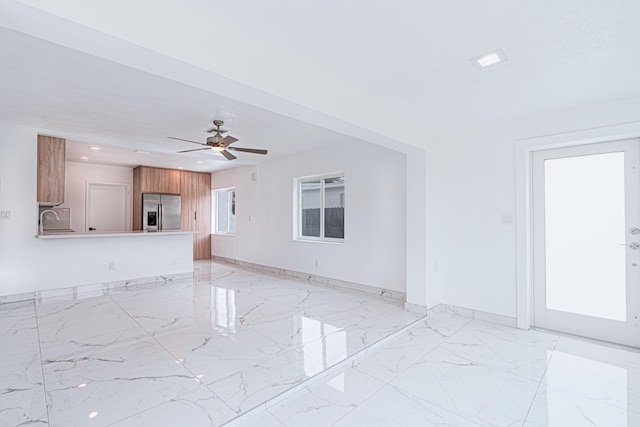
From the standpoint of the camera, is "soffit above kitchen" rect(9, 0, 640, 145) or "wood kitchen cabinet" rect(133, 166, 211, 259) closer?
"soffit above kitchen" rect(9, 0, 640, 145)

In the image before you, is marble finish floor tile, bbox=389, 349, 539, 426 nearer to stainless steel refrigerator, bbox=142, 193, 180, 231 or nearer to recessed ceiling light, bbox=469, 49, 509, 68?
recessed ceiling light, bbox=469, 49, 509, 68

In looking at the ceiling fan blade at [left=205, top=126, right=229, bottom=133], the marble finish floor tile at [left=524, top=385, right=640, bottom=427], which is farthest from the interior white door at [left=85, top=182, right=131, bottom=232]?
the marble finish floor tile at [left=524, top=385, right=640, bottom=427]

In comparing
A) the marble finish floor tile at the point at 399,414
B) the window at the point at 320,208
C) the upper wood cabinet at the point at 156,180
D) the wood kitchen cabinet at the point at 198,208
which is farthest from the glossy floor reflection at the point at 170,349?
the wood kitchen cabinet at the point at 198,208

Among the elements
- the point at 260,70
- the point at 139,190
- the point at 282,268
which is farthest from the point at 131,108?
the point at 139,190

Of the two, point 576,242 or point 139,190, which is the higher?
point 139,190

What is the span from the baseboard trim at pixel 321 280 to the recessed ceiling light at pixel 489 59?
3063 millimetres

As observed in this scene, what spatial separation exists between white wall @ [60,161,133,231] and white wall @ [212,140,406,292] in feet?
11.1

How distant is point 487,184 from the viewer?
379 centimetres

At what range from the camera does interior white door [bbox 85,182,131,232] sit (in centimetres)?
741

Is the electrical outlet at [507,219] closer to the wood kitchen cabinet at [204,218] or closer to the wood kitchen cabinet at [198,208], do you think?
the wood kitchen cabinet at [198,208]

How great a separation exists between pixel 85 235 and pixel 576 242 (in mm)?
6458

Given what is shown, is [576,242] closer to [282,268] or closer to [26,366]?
[282,268]

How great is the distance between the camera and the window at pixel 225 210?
26.4 ft

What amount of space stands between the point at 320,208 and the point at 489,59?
12.6 feet
